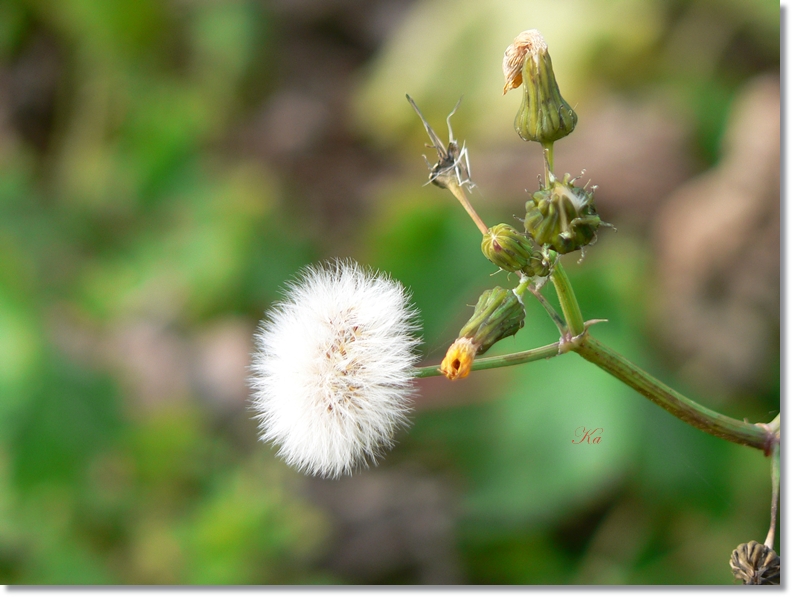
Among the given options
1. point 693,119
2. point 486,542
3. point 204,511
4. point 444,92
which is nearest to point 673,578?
point 486,542

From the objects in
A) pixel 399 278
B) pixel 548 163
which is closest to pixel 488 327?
pixel 548 163

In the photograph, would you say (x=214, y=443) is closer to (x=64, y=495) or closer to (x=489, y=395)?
(x=64, y=495)

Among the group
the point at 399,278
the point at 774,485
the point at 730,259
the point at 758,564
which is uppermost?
the point at 730,259

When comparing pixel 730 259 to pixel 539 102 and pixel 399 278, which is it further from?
pixel 539 102
